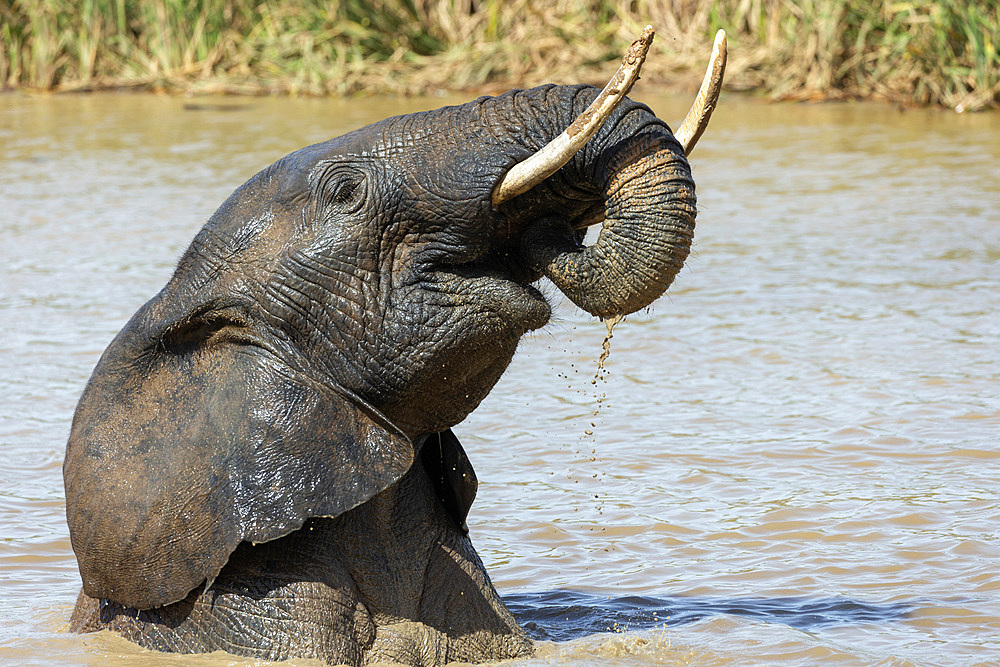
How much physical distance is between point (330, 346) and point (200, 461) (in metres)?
0.39

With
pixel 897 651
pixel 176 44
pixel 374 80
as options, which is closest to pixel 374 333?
pixel 897 651

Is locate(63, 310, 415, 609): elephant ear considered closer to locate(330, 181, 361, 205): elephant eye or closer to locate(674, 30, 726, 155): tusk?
locate(330, 181, 361, 205): elephant eye

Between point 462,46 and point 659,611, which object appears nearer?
point 659,611

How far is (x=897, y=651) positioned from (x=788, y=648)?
300mm

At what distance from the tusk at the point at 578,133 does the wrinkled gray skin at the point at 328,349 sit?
7 cm

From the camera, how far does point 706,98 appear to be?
132 inches

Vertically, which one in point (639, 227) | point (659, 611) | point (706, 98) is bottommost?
point (659, 611)

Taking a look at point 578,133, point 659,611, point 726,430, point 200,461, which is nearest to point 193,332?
point 200,461

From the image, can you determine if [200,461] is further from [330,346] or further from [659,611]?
[659,611]

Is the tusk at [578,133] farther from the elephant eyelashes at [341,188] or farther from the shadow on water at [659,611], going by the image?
the shadow on water at [659,611]

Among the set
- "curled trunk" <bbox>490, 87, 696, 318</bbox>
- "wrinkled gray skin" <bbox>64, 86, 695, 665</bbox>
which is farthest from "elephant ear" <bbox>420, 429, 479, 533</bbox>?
"curled trunk" <bbox>490, 87, 696, 318</bbox>

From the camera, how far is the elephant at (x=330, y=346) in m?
3.36

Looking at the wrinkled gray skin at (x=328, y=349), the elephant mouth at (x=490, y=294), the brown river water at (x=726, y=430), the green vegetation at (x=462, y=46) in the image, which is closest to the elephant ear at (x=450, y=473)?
the wrinkled gray skin at (x=328, y=349)

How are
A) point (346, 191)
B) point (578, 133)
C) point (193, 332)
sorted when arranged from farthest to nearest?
1. point (193, 332)
2. point (346, 191)
3. point (578, 133)
